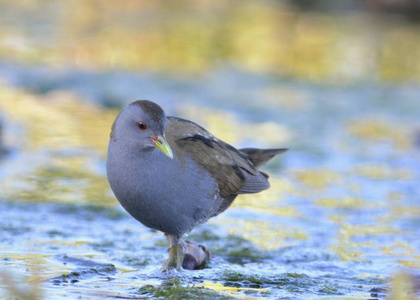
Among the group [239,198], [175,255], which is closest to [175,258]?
[175,255]

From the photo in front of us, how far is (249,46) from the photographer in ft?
60.8

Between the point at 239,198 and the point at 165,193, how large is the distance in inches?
124

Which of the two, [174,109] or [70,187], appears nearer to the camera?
[70,187]

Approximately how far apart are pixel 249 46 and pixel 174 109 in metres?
6.14

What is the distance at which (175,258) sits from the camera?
20.3ft

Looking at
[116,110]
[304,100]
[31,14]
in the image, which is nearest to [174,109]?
[116,110]

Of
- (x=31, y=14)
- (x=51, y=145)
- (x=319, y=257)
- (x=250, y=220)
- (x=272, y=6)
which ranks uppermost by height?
(x=272, y=6)

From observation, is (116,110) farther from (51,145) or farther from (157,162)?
(157,162)

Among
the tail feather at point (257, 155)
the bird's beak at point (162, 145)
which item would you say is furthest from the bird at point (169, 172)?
the tail feather at point (257, 155)

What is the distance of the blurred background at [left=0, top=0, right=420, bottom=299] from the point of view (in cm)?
626

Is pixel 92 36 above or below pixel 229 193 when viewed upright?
above

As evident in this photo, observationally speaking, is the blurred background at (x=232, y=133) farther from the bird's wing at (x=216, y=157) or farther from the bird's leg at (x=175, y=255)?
the bird's wing at (x=216, y=157)

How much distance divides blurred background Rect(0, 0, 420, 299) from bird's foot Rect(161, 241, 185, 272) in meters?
0.15

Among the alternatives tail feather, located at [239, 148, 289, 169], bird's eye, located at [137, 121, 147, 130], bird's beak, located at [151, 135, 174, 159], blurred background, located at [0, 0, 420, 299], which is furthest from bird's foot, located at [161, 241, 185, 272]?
tail feather, located at [239, 148, 289, 169]
